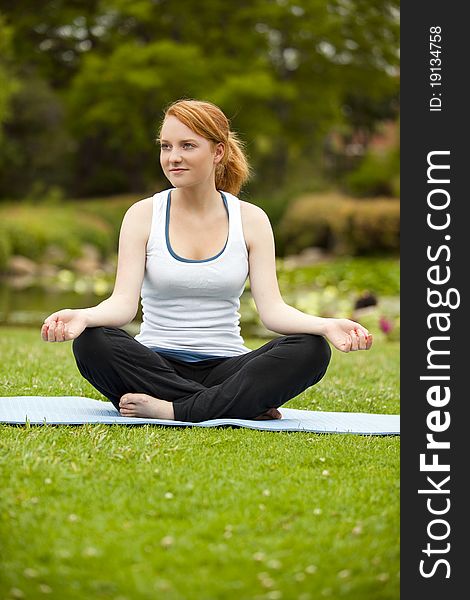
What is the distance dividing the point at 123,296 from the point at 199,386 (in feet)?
1.48

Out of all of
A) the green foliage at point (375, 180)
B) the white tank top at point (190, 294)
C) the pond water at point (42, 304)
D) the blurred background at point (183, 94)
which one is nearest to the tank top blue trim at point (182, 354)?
the white tank top at point (190, 294)

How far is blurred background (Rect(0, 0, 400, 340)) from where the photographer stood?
21.2m

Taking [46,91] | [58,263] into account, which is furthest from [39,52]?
[58,263]

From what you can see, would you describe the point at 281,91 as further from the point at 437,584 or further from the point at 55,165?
the point at 437,584

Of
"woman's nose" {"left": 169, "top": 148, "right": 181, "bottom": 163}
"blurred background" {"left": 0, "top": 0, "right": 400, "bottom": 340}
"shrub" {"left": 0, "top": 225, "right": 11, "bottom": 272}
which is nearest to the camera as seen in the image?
"woman's nose" {"left": 169, "top": 148, "right": 181, "bottom": 163}

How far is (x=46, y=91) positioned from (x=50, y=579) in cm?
2156

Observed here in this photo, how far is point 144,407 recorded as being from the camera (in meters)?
3.80

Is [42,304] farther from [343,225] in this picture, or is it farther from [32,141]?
[32,141]

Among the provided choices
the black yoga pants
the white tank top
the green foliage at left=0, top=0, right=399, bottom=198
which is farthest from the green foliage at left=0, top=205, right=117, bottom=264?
the black yoga pants

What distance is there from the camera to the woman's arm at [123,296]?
360 centimetres

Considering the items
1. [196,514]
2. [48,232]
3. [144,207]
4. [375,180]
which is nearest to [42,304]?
[48,232]

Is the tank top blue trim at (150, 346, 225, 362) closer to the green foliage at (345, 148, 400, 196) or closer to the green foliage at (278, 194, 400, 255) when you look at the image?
the green foliage at (278, 194, 400, 255)

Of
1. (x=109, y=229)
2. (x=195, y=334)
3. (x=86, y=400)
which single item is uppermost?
(x=109, y=229)

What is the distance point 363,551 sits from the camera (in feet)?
8.44
